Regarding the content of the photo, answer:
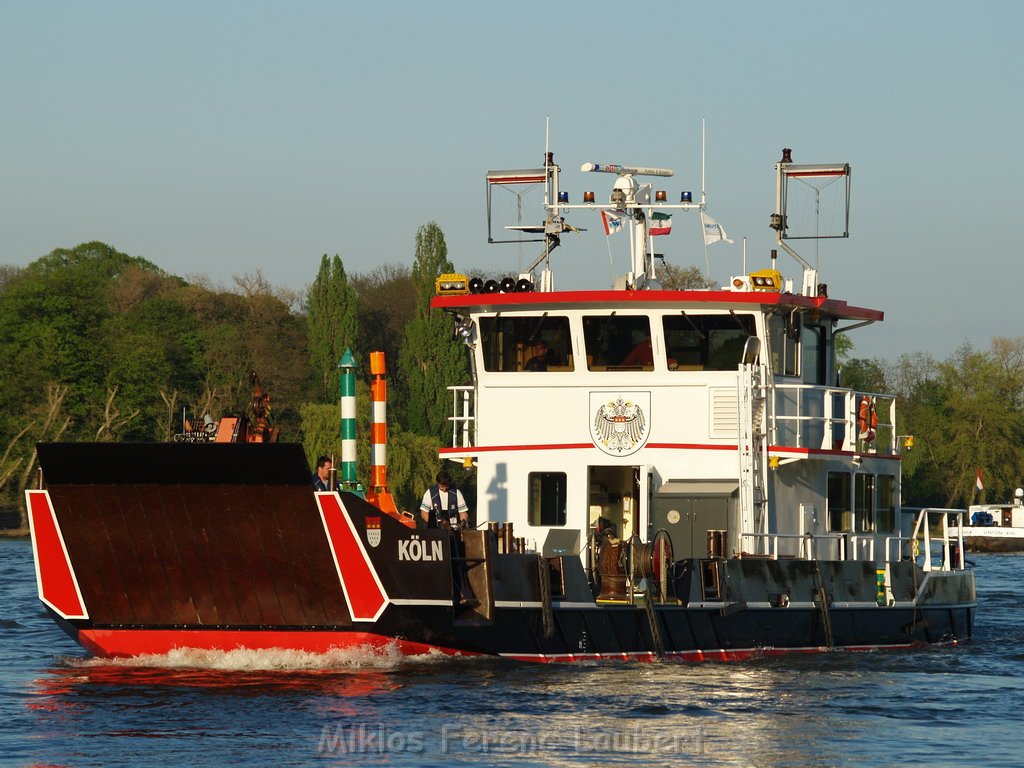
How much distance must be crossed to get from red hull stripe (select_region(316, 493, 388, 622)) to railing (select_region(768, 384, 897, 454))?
5.83 meters

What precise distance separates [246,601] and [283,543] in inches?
33.4

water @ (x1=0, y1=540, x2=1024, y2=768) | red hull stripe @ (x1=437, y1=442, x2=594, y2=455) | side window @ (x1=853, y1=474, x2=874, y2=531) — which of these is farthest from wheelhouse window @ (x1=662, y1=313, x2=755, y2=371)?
water @ (x1=0, y1=540, x2=1024, y2=768)

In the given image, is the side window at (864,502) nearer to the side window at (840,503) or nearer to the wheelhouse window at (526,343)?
the side window at (840,503)

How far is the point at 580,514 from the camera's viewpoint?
20672 millimetres

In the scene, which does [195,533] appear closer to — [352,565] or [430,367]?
[352,565]

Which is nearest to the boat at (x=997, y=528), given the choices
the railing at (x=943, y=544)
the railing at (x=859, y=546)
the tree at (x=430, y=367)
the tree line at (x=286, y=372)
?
the tree line at (x=286, y=372)

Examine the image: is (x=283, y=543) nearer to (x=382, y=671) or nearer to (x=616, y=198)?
(x=382, y=671)

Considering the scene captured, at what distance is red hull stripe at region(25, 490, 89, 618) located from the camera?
17672 millimetres

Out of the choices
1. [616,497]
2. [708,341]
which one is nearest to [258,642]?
[616,497]

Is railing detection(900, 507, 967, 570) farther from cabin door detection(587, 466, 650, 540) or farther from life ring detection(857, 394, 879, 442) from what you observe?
cabin door detection(587, 466, 650, 540)

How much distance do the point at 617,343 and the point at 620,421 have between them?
0.96 m

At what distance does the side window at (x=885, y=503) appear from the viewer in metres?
23.0

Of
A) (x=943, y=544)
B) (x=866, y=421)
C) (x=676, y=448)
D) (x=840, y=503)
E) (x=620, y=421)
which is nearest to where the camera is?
(x=676, y=448)

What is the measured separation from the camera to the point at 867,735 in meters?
15.7
